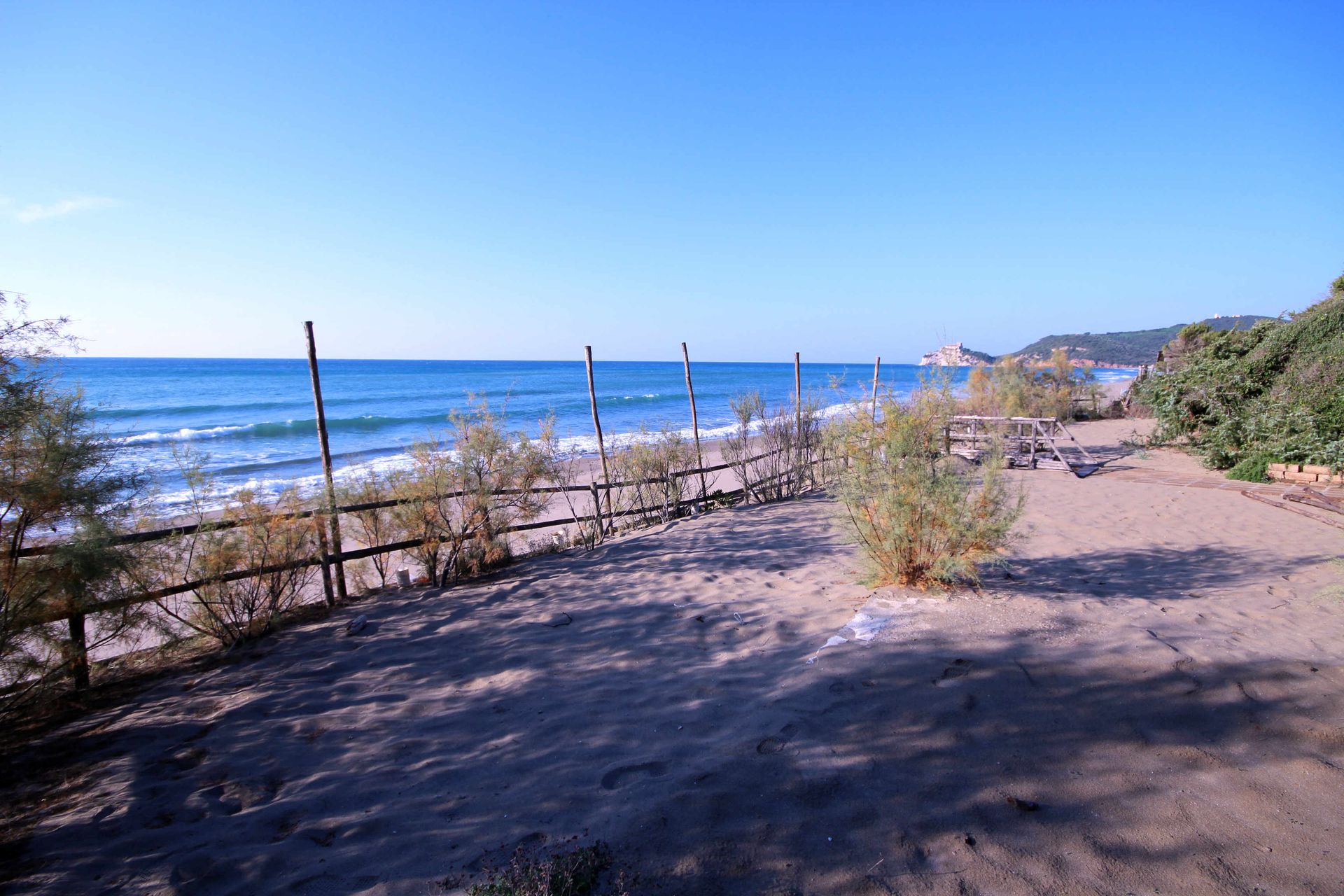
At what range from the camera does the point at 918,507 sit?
4.83 m

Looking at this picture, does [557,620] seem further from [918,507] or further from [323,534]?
[918,507]

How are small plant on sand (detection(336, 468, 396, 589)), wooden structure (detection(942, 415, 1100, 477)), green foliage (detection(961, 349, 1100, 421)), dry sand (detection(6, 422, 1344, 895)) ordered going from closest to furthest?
dry sand (detection(6, 422, 1344, 895)), small plant on sand (detection(336, 468, 396, 589)), wooden structure (detection(942, 415, 1100, 477)), green foliage (detection(961, 349, 1100, 421))

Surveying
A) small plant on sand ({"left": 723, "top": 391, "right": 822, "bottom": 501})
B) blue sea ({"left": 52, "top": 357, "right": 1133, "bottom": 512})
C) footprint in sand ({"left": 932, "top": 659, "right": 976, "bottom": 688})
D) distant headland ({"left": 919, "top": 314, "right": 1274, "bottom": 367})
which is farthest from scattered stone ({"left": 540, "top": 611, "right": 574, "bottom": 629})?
distant headland ({"left": 919, "top": 314, "right": 1274, "bottom": 367})

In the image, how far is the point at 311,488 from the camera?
235 inches

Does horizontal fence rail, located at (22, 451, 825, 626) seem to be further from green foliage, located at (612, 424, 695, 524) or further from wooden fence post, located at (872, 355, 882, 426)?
wooden fence post, located at (872, 355, 882, 426)

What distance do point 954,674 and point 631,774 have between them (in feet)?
6.27

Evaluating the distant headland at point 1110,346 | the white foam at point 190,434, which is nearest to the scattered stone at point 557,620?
the white foam at point 190,434

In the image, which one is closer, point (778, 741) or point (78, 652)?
point (778, 741)

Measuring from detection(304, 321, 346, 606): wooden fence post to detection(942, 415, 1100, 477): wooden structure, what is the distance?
33.4 feet

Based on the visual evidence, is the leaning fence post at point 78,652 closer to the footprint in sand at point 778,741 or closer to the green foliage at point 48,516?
the green foliage at point 48,516

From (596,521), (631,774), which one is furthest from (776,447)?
(631,774)

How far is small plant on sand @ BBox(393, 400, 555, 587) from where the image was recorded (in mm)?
6215

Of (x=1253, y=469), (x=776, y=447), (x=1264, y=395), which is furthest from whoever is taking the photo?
(x=1264, y=395)

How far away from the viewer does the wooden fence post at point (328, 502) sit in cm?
564
